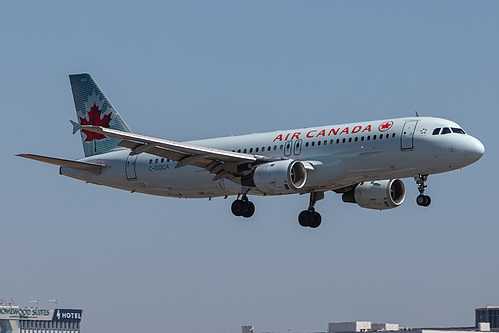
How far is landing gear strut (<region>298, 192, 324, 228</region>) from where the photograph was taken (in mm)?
71312

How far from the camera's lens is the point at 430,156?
61438 mm

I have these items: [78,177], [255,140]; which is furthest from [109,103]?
[255,140]

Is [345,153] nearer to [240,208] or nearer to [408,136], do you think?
[408,136]

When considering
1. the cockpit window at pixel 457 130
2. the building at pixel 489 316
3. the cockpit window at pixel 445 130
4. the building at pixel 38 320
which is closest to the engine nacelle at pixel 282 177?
the cockpit window at pixel 445 130

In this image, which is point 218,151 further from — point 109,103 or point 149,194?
point 109,103

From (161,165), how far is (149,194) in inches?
119

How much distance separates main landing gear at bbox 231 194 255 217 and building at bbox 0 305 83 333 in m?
76.2

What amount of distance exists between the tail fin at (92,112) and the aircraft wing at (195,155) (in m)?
10.0

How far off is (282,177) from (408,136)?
24.9ft

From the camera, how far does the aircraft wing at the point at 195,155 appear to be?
63447 millimetres

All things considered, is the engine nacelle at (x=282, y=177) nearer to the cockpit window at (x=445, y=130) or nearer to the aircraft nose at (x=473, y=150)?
the cockpit window at (x=445, y=130)

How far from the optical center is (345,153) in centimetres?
6338

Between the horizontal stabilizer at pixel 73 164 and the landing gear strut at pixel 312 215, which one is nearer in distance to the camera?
the horizontal stabilizer at pixel 73 164

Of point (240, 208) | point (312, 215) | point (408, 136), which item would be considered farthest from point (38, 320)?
point (408, 136)
